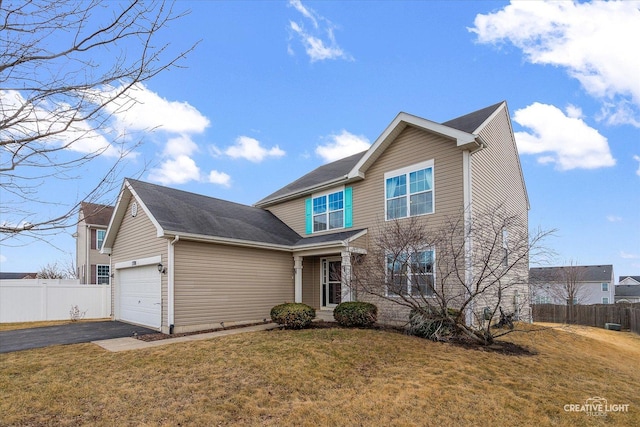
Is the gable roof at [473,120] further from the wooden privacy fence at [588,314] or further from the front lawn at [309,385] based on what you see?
the wooden privacy fence at [588,314]

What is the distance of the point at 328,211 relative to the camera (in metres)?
15.1

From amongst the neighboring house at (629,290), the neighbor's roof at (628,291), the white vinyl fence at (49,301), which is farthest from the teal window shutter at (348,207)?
the neighbor's roof at (628,291)

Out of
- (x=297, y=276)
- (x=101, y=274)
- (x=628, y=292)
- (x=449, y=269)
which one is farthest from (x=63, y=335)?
(x=628, y=292)

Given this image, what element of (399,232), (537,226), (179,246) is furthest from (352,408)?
(179,246)

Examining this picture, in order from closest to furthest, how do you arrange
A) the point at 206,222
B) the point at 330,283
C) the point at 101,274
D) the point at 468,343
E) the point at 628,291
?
the point at 468,343 < the point at 206,222 < the point at 330,283 < the point at 101,274 < the point at 628,291

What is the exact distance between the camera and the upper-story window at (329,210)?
1434 cm

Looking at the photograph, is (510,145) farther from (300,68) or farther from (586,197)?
(300,68)

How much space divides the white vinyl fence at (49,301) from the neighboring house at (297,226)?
377 cm

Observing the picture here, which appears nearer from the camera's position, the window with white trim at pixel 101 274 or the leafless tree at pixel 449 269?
the leafless tree at pixel 449 269

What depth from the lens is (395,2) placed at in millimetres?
11453

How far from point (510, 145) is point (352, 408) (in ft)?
44.3

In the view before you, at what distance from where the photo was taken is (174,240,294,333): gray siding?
1123 centimetres

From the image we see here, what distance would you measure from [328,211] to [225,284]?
211 inches

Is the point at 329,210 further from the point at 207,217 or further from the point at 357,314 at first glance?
the point at 357,314
